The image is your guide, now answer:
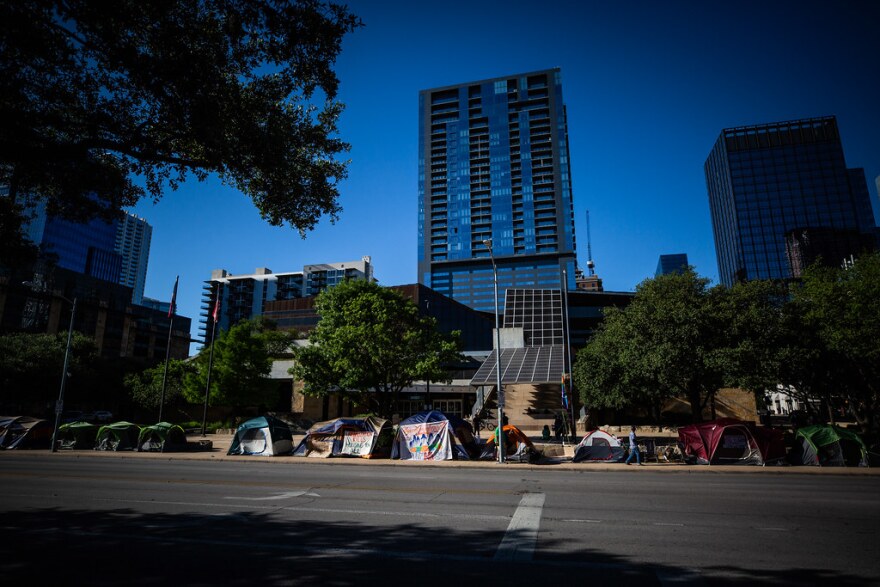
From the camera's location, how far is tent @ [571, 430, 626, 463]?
20.6m

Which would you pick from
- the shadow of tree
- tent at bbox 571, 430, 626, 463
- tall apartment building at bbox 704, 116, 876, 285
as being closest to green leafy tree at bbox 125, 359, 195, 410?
tent at bbox 571, 430, 626, 463

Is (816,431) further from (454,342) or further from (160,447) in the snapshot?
(160,447)

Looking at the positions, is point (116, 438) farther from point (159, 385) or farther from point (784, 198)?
point (784, 198)

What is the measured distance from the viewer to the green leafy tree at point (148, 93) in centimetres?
852

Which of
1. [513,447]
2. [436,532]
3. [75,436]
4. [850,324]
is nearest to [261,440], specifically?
[75,436]

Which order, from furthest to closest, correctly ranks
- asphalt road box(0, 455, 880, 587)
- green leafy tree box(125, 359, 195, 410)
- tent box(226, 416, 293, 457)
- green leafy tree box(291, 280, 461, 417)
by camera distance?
green leafy tree box(125, 359, 195, 410) < green leafy tree box(291, 280, 461, 417) < tent box(226, 416, 293, 457) < asphalt road box(0, 455, 880, 587)

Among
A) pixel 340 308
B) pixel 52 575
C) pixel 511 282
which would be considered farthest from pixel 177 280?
pixel 511 282

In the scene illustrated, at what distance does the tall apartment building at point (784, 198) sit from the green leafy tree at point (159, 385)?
559 ft

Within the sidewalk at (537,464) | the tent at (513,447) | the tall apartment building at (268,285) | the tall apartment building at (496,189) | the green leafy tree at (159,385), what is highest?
the tall apartment building at (496,189)

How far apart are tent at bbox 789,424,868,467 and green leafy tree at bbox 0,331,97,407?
58077 millimetres

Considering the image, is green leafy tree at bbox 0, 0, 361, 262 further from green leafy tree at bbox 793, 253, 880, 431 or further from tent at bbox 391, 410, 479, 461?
green leafy tree at bbox 793, 253, 880, 431

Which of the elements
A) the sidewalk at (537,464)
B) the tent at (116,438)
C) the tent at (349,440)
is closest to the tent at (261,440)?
the sidewalk at (537,464)

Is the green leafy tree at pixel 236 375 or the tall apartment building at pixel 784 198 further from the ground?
the tall apartment building at pixel 784 198

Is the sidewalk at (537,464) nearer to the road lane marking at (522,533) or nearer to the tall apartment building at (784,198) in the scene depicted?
the road lane marking at (522,533)
